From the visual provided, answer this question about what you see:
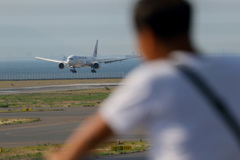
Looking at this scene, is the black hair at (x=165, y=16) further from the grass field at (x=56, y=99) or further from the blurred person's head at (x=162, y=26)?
the grass field at (x=56, y=99)

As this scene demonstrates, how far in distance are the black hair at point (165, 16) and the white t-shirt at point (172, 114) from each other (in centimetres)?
24

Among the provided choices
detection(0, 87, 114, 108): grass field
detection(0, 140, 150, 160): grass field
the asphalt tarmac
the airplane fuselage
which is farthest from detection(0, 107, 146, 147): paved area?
the airplane fuselage

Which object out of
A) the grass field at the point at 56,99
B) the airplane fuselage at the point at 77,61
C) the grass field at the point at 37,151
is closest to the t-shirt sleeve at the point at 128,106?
the grass field at the point at 37,151

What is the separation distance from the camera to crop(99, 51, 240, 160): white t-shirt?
2.86m

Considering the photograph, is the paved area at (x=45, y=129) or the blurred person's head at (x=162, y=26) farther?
the paved area at (x=45, y=129)

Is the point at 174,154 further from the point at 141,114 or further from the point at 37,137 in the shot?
the point at 37,137

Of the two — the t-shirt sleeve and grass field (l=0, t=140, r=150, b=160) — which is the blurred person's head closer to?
the t-shirt sleeve

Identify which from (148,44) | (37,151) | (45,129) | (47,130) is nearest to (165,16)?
(148,44)

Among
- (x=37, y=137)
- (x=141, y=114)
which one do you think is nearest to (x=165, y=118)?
(x=141, y=114)

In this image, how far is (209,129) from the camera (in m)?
2.90

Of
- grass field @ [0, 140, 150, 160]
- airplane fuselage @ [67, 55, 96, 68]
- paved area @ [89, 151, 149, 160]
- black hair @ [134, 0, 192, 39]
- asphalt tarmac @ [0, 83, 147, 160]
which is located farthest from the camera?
airplane fuselage @ [67, 55, 96, 68]

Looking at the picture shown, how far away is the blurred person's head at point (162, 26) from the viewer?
305 centimetres

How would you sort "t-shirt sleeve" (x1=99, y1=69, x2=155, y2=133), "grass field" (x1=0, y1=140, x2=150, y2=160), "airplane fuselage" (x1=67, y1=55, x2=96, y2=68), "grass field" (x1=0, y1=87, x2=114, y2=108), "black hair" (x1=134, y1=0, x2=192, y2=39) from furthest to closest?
"airplane fuselage" (x1=67, y1=55, x2=96, y2=68) < "grass field" (x1=0, y1=87, x2=114, y2=108) < "grass field" (x1=0, y1=140, x2=150, y2=160) < "black hair" (x1=134, y1=0, x2=192, y2=39) < "t-shirt sleeve" (x1=99, y1=69, x2=155, y2=133)

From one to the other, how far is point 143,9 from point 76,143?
2.57 feet
